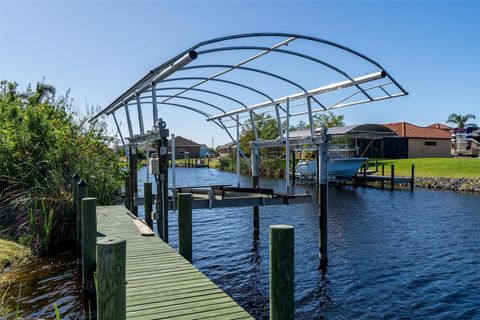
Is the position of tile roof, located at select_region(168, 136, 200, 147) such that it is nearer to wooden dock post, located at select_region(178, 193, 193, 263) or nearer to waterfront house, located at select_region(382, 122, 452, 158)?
waterfront house, located at select_region(382, 122, 452, 158)

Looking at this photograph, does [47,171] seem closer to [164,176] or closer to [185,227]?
[164,176]

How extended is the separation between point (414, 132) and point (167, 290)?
5267cm

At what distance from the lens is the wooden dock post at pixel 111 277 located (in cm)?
355

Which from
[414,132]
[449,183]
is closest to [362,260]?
[449,183]

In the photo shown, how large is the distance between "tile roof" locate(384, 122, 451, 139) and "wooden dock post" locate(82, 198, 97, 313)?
48.5 metres

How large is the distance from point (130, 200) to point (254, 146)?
4.97 meters

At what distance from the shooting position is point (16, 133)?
1284 cm

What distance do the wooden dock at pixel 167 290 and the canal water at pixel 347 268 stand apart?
79.0 inches

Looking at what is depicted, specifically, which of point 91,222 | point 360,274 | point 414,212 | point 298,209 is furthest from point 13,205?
point 414,212

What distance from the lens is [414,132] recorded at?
5219cm

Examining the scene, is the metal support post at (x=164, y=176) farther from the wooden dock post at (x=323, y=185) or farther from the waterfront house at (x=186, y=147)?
the waterfront house at (x=186, y=147)

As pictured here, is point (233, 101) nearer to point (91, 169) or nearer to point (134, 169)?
point (134, 169)

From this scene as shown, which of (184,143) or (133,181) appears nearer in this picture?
(133,181)

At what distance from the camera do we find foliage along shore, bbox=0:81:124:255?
1088 centimetres
